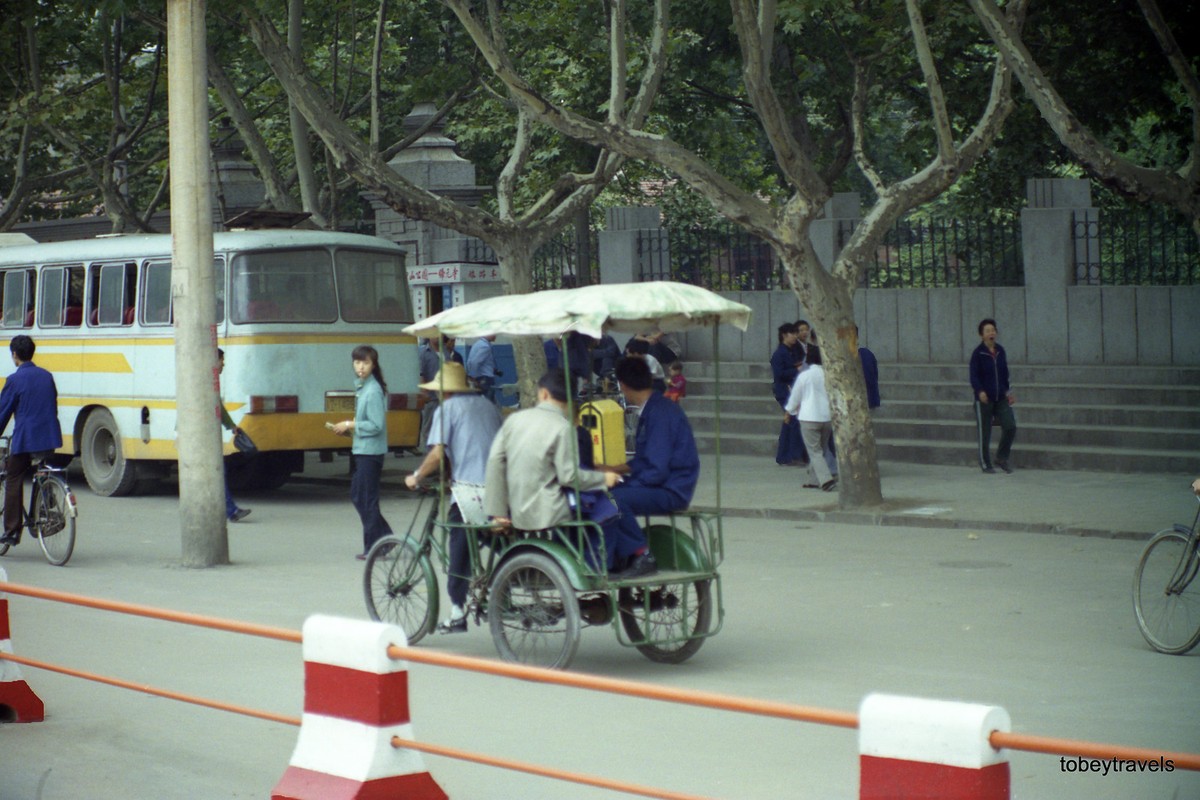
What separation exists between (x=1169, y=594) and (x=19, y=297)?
624 inches

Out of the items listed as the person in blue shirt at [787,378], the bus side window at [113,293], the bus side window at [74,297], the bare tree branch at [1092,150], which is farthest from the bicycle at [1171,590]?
the bus side window at [74,297]

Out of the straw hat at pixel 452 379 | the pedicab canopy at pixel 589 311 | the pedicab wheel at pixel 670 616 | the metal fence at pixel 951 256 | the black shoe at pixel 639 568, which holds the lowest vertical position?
the pedicab wheel at pixel 670 616

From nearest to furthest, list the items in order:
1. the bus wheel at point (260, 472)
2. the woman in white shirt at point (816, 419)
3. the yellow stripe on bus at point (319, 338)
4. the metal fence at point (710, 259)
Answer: the woman in white shirt at point (816, 419), the yellow stripe on bus at point (319, 338), the bus wheel at point (260, 472), the metal fence at point (710, 259)

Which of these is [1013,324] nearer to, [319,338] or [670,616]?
[319,338]

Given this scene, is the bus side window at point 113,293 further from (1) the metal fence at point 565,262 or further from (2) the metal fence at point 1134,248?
(2) the metal fence at point 1134,248

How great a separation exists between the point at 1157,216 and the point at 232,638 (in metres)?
14.7

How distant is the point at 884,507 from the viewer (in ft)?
52.2

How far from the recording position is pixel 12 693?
7824 millimetres

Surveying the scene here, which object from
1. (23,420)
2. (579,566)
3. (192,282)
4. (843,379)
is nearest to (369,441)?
(192,282)

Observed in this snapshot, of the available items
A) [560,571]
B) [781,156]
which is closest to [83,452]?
[781,156]

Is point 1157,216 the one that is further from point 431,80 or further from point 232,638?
point 232,638

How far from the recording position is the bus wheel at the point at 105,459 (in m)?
Result: 19.0

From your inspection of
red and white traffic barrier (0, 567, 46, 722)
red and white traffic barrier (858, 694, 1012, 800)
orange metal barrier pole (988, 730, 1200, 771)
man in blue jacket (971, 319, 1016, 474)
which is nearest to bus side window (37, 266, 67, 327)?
man in blue jacket (971, 319, 1016, 474)

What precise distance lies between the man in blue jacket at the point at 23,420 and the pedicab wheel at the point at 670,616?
6530mm
